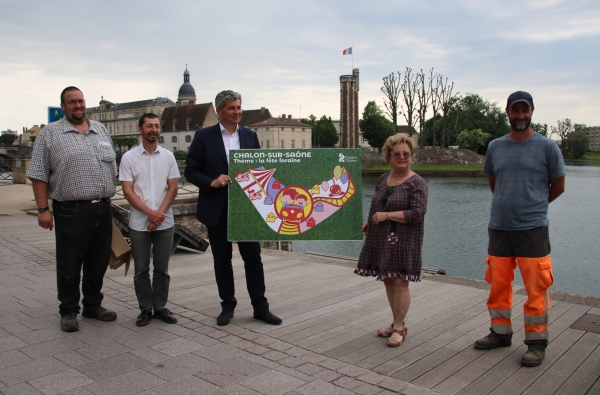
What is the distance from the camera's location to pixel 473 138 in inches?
3937

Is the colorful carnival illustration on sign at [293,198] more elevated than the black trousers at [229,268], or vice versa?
the colorful carnival illustration on sign at [293,198]

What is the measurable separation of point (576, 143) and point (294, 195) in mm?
119879

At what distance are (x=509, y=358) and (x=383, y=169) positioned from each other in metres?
71.0

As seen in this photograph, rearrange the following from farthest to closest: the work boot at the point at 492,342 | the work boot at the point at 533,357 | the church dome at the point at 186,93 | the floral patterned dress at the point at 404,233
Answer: the church dome at the point at 186,93
the floral patterned dress at the point at 404,233
the work boot at the point at 492,342
the work boot at the point at 533,357

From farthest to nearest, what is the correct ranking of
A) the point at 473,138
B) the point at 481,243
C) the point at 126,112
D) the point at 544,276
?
the point at 126,112 < the point at 473,138 < the point at 481,243 < the point at 544,276

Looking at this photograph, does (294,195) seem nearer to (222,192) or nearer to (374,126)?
(222,192)

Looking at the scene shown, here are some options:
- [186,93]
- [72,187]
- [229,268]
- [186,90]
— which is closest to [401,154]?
[229,268]

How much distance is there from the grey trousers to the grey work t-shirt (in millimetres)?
3128

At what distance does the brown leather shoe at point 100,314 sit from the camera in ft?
17.7

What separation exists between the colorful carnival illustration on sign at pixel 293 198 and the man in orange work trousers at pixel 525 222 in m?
1.41

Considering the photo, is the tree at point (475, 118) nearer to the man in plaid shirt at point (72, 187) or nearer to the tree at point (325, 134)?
the tree at point (325, 134)

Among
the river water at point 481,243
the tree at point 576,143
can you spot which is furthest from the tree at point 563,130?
the river water at point 481,243

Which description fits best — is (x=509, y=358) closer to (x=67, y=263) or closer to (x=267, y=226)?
(x=267, y=226)

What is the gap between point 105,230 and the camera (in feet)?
17.7
